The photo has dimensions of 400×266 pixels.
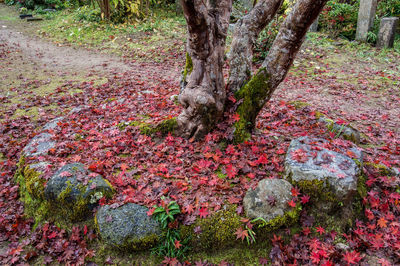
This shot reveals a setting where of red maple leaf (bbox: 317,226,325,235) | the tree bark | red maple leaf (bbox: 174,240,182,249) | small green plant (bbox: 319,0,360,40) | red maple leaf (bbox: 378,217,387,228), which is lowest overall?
red maple leaf (bbox: 174,240,182,249)

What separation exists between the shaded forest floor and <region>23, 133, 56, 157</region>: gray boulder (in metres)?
0.20

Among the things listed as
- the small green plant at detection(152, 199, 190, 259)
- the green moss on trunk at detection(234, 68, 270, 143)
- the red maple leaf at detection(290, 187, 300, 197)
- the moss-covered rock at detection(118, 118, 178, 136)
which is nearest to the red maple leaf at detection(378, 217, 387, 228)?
the red maple leaf at detection(290, 187, 300, 197)

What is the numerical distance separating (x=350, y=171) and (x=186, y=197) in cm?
217

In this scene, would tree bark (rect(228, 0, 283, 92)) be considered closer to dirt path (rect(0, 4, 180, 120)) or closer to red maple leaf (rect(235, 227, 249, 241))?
red maple leaf (rect(235, 227, 249, 241))

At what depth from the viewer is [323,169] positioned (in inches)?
127

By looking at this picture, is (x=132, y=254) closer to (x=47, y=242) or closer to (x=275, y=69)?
(x=47, y=242)

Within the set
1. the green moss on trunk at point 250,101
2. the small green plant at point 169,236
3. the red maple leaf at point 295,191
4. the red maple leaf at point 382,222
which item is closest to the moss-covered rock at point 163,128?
the green moss on trunk at point 250,101

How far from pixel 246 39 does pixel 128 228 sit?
3.37m

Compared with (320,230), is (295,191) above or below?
above

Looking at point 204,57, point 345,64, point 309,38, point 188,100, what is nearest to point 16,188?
point 188,100

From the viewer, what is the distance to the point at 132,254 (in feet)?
9.77

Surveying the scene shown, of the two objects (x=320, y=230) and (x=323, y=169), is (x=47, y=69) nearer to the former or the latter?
(x=323, y=169)

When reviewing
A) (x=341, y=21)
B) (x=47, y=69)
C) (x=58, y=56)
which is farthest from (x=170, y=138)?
(x=341, y=21)

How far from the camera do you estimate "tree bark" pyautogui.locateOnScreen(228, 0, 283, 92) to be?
4.05 m
